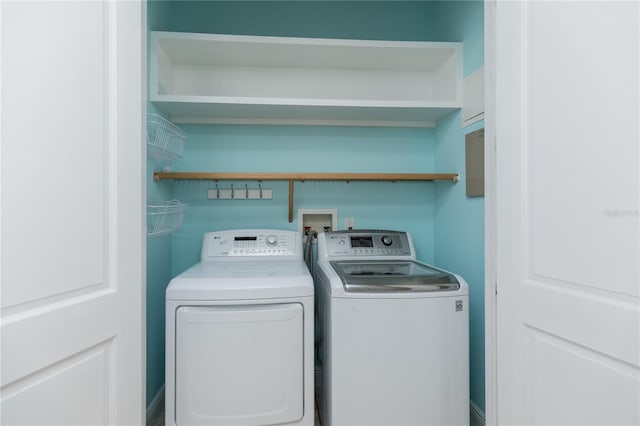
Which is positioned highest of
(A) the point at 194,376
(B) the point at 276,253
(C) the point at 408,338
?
(B) the point at 276,253

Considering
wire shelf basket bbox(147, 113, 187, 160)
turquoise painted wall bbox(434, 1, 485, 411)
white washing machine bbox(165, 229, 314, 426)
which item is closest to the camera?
white washing machine bbox(165, 229, 314, 426)

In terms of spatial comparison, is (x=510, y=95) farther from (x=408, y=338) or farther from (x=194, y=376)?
(x=194, y=376)

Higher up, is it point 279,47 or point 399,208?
point 279,47

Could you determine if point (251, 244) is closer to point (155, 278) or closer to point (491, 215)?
point (155, 278)

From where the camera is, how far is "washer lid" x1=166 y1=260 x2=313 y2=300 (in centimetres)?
139

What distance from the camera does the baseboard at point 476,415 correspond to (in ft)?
5.59

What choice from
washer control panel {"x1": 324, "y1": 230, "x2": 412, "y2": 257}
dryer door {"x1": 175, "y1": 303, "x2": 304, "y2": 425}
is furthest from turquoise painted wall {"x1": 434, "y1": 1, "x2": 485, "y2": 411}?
dryer door {"x1": 175, "y1": 303, "x2": 304, "y2": 425}

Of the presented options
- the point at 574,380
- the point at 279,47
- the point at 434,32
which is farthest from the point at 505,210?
the point at 434,32

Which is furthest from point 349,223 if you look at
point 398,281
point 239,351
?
point 239,351

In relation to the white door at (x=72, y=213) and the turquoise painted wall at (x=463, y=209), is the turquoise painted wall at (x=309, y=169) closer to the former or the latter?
the turquoise painted wall at (x=463, y=209)

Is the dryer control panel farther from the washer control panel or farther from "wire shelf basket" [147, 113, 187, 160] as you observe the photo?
"wire shelf basket" [147, 113, 187, 160]

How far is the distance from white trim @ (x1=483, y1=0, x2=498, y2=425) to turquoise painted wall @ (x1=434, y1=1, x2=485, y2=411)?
25.2 inches

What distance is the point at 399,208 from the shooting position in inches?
90.0

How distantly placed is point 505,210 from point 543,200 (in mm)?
138
